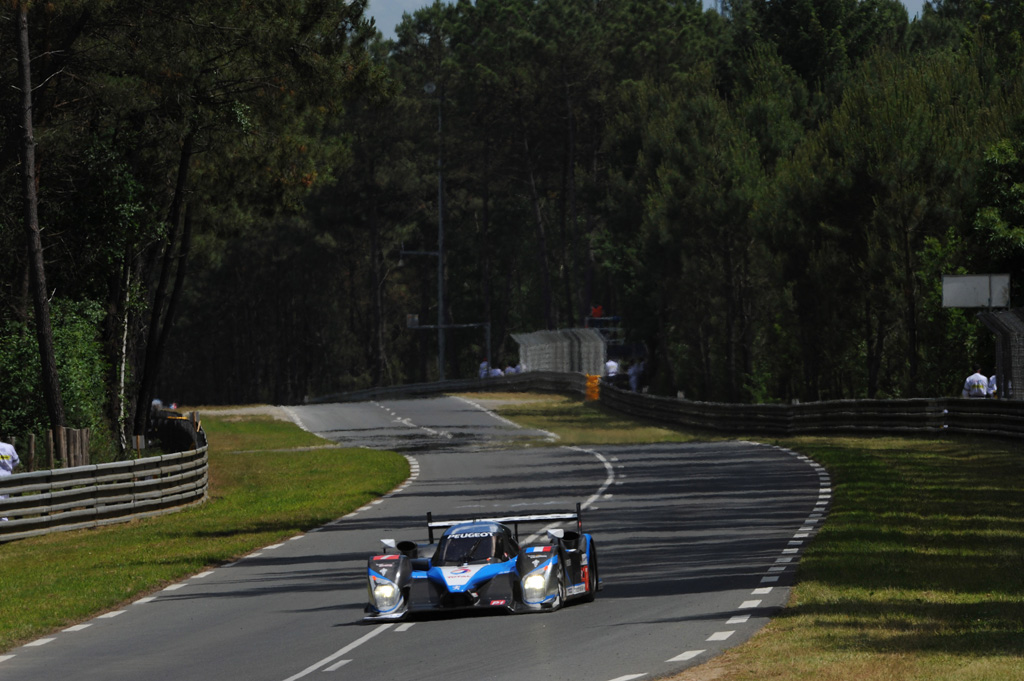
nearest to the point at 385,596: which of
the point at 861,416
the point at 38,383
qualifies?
the point at 38,383

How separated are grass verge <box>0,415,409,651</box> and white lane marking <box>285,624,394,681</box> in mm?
3432

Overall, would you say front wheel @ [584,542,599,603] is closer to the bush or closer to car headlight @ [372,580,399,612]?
car headlight @ [372,580,399,612]

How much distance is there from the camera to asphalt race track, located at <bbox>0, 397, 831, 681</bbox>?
12.3 m

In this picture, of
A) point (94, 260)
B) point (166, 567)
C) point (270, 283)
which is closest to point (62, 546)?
point (166, 567)

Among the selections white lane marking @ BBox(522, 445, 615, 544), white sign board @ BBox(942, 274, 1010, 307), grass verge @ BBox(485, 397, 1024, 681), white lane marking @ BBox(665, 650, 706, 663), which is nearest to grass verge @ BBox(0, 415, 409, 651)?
white lane marking @ BBox(522, 445, 615, 544)

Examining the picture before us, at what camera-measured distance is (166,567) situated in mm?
20531

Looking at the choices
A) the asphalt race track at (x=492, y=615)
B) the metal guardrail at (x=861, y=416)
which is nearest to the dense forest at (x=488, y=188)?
the metal guardrail at (x=861, y=416)

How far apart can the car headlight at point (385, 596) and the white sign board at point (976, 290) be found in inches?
1069

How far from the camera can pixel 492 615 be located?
14.9 m

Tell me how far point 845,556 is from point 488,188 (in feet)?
305

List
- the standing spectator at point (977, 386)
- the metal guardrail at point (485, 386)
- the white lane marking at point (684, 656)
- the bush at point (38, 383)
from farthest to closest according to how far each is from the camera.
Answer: the metal guardrail at point (485, 386) → the standing spectator at point (977, 386) → the bush at point (38, 383) → the white lane marking at point (684, 656)

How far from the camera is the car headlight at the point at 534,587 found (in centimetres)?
1492

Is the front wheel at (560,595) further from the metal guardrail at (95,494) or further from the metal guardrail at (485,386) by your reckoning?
the metal guardrail at (485,386)

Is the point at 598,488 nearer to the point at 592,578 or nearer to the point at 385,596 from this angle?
the point at 592,578
